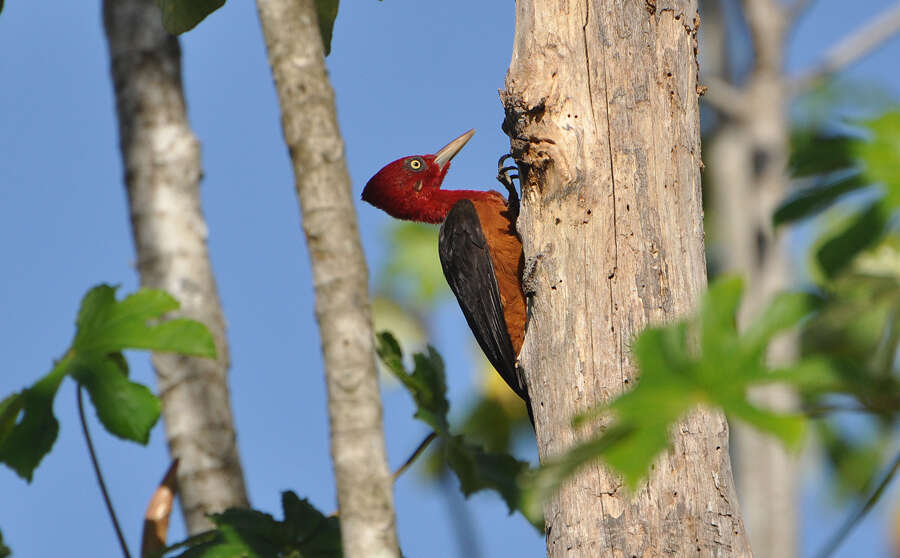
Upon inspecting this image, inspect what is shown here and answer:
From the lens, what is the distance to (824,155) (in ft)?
11.0

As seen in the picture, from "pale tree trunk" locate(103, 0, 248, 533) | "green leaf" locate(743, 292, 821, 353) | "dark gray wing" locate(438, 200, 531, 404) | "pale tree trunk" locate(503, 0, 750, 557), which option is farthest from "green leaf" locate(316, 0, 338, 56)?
"green leaf" locate(743, 292, 821, 353)

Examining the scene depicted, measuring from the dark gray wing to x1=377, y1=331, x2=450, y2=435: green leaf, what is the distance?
2.35ft

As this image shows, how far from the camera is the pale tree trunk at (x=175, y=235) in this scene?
3.69 metres

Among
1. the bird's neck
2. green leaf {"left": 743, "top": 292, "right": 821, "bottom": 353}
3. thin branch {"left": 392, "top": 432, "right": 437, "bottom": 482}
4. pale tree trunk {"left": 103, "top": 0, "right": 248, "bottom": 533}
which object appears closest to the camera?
green leaf {"left": 743, "top": 292, "right": 821, "bottom": 353}

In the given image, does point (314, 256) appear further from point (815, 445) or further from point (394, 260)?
point (815, 445)

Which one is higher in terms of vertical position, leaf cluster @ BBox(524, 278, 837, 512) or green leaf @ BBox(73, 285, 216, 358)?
green leaf @ BBox(73, 285, 216, 358)

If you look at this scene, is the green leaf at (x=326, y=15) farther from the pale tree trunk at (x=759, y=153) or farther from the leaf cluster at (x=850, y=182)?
the pale tree trunk at (x=759, y=153)

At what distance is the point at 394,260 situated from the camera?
1005 centimetres

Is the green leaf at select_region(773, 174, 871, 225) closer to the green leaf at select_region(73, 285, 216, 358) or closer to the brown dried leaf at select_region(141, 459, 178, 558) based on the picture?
the green leaf at select_region(73, 285, 216, 358)

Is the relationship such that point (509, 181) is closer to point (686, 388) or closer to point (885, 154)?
point (885, 154)

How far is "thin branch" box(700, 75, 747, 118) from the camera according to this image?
11.1 meters

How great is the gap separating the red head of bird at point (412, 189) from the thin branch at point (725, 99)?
6.87 meters

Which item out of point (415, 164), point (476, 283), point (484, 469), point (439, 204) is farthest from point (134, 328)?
point (415, 164)

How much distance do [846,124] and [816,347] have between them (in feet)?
23.6
